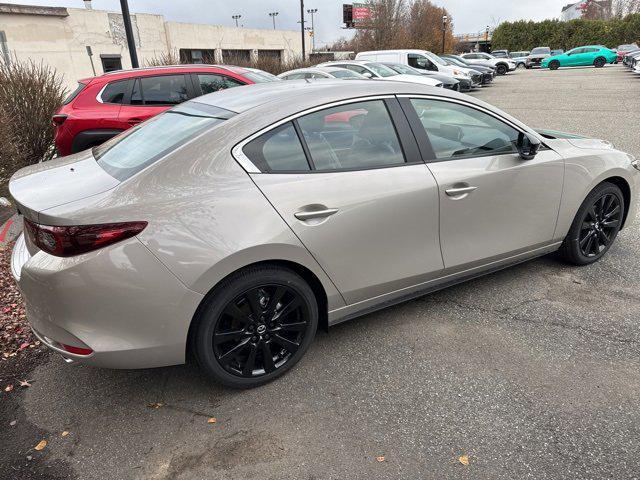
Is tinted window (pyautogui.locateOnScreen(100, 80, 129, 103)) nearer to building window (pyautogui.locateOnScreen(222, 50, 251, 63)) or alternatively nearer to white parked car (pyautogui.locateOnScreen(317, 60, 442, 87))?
white parked car (pyautogui.locateOnScreen(317, 60, 442, 87))

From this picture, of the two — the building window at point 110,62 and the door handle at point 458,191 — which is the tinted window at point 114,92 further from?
the building window at point 110,62

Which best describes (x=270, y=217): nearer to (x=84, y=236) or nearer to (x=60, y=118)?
(x=84, y=236)

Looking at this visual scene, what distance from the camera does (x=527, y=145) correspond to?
3.35 m

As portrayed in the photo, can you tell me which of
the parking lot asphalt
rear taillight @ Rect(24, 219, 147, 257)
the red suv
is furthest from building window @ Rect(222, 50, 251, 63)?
rear taillight @ Rect(24, 219, 147, 257)

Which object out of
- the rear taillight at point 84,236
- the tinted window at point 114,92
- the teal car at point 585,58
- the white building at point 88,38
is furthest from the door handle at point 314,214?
the teal car at point 585,58

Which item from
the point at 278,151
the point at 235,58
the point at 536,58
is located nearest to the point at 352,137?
the point at 278,151

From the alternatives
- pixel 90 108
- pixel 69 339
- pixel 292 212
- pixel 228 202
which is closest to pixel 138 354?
pixel 69 339

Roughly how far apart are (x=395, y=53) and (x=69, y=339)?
19.1m

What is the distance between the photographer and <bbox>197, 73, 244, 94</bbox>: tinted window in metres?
6.98

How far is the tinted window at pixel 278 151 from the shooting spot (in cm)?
255

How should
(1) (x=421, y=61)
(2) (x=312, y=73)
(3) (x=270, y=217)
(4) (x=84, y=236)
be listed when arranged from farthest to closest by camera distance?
(1) (x=421, y=61) < (2) (x=312, y=73) < (3) (x=270, y=217) < (4) (x=84, y=236)

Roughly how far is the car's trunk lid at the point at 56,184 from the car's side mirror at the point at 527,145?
8.58 feet

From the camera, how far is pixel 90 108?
649 cm

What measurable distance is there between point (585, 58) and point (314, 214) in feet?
136
